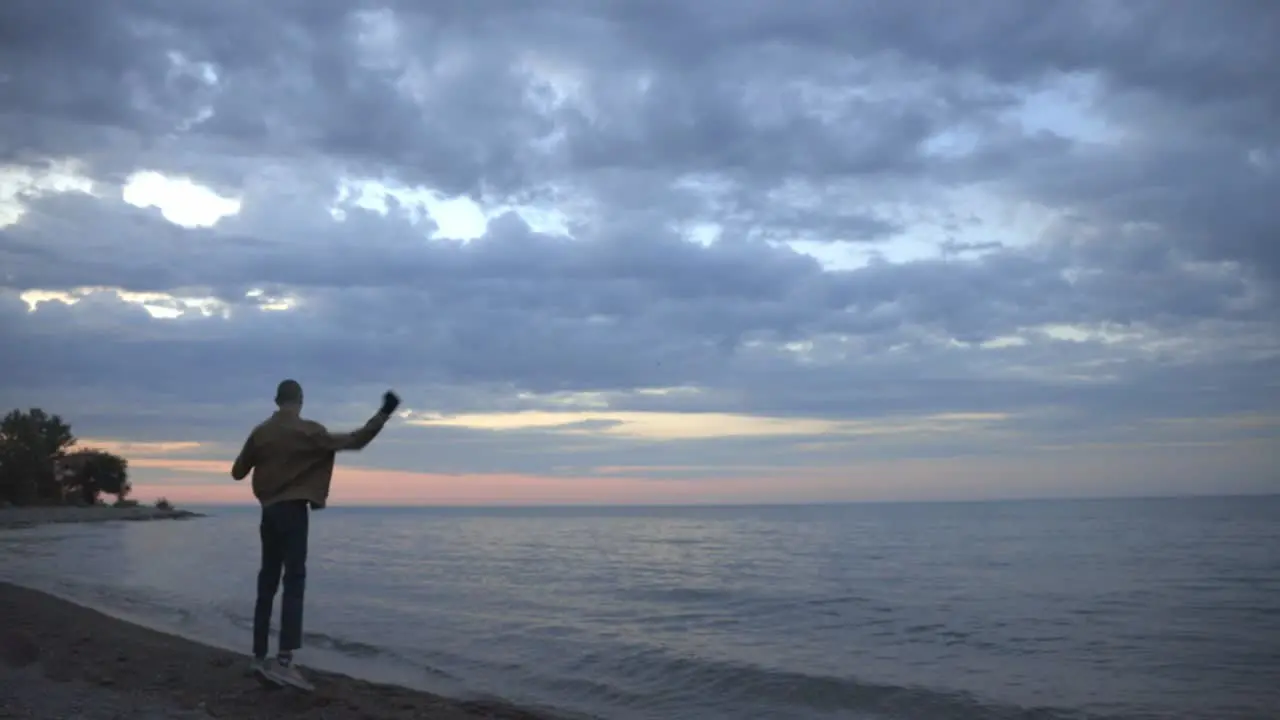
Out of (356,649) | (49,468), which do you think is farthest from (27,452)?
(356,649)

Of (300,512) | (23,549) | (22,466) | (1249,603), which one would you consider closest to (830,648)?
(300,512)

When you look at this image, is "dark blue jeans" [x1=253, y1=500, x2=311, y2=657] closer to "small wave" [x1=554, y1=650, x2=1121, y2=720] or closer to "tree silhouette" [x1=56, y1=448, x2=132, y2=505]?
"small wave" [x1=554, y1=650, x2=1121, y2=720]

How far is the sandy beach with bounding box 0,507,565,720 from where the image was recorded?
6.28 metres

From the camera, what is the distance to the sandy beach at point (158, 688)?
628 cm

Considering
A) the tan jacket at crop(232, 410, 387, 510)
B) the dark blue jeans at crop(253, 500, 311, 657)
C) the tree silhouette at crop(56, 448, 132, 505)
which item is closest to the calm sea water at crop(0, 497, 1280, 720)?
the dark blue jeans at crop(253, 500, 311, 657)

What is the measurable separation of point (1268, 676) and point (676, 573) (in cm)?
1622

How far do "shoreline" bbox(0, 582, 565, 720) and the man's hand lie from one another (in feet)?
6.92

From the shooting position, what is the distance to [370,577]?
22.9 meters

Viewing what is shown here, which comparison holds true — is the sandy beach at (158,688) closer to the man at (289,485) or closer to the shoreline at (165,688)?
the shoreline at (165,688)

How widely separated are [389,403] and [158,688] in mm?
3105

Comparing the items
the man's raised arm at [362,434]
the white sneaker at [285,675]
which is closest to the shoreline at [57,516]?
the white sneaker at [285,675]

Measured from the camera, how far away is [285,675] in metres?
6.79

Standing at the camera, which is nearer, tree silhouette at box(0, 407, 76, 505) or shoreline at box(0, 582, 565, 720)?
shoreline at box(0, 582, 565, 720)

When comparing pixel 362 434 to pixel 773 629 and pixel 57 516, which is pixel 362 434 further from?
pixel 57 516
